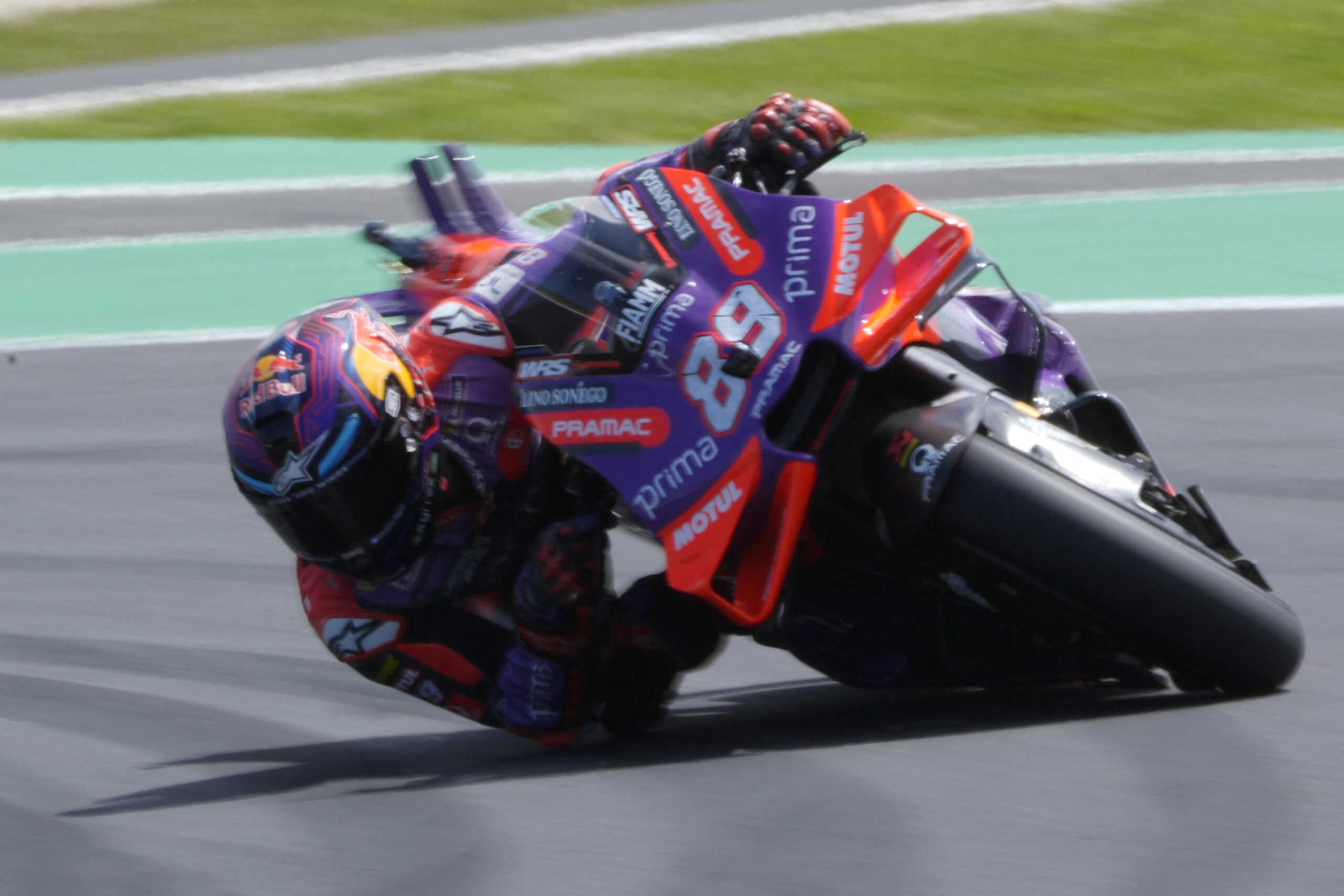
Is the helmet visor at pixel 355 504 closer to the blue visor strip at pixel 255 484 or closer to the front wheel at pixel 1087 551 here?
the blue visor strip at pixel 255 484

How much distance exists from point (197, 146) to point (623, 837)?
997cm

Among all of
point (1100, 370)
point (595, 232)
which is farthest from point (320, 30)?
point (595, 232)

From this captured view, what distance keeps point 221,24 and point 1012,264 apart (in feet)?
33.2

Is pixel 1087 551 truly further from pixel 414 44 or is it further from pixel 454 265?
pixel 414 44

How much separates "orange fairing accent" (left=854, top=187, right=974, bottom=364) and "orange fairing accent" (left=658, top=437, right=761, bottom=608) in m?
0.27

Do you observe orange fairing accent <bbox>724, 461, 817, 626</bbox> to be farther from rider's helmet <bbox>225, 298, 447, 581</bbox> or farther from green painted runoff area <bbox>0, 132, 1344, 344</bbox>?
green painted runoff area <bbox>0, 132, 1344, 344</bbox>

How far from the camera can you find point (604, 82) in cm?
1436

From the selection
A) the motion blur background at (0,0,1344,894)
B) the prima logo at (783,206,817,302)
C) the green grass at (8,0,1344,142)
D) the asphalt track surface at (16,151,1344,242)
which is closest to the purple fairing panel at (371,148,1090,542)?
the prima logo at (783,206,817,302)

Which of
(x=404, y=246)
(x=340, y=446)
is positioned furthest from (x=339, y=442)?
(x=404, y=246)

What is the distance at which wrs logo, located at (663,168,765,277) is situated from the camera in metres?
3.65

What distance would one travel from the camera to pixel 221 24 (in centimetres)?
1720

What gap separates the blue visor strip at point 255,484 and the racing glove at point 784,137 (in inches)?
45.0

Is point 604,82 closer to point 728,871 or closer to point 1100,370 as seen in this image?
point 1100,370

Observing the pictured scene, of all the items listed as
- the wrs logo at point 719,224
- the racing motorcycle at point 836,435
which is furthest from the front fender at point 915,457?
the wrs logo at point 719,224
